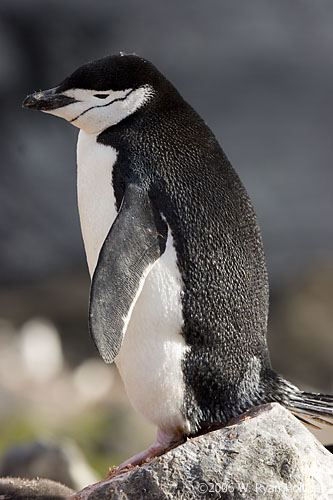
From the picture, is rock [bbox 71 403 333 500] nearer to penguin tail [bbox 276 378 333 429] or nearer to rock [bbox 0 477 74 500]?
penguin tail [bbox 276 378 333 429]

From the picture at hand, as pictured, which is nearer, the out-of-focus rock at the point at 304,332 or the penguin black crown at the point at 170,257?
the penguin black crown at the point at 170,257

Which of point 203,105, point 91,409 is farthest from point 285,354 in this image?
point 203,105

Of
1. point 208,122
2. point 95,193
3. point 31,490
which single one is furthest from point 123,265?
point 208,122

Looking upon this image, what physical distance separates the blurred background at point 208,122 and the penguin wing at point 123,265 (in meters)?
4.96

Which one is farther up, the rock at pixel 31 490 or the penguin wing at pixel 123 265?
the penguin wing at pixel 123 265

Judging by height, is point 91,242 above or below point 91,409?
above

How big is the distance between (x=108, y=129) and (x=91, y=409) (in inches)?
158

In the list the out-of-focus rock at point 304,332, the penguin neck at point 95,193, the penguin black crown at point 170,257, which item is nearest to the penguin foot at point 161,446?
the penguin black crown at point 170,257

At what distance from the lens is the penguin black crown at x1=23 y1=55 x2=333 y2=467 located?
212 cm

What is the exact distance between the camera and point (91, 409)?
6004 mm

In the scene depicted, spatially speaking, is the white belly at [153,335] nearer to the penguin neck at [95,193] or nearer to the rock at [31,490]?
the penguin neck at [95,193]

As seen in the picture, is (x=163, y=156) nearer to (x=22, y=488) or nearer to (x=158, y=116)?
(x=158, y=116)

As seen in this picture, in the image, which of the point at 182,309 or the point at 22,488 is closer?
the point at 182,309

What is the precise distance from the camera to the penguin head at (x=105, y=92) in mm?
2229
